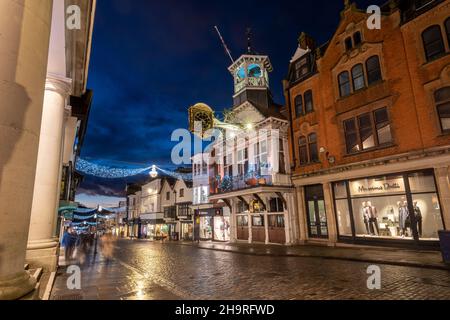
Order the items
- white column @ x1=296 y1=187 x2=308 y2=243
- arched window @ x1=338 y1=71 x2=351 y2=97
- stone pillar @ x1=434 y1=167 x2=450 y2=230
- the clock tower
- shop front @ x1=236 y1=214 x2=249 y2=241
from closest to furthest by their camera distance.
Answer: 1. stone pillar @ x1=434 y1=167 x2=450 y2=230
2. arched window @ x1=338 y1=71 x2=351 y2=97
3. white column @ x1=296 y1=187 x2=308 y2=243
4. shop front @ x1=236 y1=214 x2=249 y2=241
5. the clock tower

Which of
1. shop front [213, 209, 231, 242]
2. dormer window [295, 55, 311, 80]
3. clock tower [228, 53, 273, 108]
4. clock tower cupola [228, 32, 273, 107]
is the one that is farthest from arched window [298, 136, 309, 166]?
shop front [213, 209, 231, 242]

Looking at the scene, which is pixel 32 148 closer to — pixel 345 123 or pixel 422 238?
pixel 422 238

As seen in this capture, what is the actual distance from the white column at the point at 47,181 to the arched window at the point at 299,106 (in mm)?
14952

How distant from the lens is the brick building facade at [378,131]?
1245 centimetres

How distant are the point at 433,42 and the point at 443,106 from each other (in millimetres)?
3240

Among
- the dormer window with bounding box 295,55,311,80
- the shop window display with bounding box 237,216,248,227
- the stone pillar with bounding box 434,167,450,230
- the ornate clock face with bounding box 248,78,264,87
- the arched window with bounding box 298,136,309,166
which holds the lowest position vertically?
the shop window display with bounding box 237,216,248,227

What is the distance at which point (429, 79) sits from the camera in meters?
12.7

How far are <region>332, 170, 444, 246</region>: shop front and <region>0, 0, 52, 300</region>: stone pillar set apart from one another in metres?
14.9

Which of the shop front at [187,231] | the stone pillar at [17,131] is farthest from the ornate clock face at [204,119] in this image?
the shop front at [187,231]

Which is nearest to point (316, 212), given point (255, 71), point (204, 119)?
point (204, 119)

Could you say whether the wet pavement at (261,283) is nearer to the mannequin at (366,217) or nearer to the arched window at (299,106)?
the mannequin at (366,217)

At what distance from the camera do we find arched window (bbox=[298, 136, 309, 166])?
18500mm

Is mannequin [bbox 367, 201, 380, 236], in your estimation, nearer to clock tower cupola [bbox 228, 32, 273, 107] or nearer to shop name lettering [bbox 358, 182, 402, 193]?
shop name lettering [bbox 358, 182, 402, 193]
